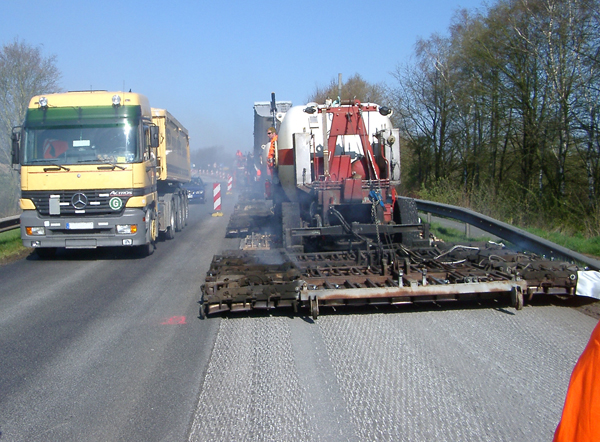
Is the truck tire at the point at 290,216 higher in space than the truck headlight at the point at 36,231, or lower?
higher

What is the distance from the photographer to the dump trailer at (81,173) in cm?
1040

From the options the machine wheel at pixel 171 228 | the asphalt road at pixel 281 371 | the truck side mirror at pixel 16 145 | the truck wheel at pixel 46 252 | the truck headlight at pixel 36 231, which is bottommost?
the asphalt road at pixel 281 371

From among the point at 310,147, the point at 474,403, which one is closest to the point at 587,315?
the point at 474,403

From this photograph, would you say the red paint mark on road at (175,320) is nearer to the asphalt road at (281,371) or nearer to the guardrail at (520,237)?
the asphalt road at (281,371)

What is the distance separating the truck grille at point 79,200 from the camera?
34.1 ft

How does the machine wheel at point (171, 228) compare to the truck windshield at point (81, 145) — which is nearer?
the truck windshield at point (81, 145)

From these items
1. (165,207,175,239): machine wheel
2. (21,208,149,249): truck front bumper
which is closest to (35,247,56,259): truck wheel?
(21,208,149,249): truck front bumper

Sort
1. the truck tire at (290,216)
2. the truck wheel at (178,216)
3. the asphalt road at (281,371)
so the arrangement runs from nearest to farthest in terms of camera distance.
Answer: the asphalt road at (281,371) → the truck tire at (290,216) → the truck wheel at (178,216)

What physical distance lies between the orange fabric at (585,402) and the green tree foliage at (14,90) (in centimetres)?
2643

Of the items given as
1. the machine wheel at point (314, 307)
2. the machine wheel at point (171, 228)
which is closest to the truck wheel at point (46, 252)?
the machine wheel at point (171, 228)

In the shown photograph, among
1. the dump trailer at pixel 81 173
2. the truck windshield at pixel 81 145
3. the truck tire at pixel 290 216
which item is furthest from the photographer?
the truck windshield at pixel 81 145

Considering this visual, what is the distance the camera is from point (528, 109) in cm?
1816

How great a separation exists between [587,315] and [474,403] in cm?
304

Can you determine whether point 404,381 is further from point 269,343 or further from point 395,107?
point 395,107
